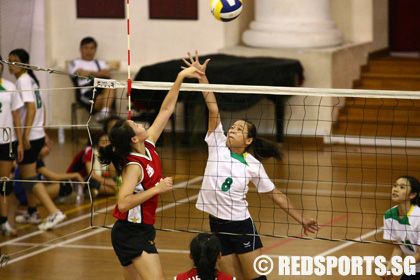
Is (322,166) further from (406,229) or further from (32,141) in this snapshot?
(406,229)

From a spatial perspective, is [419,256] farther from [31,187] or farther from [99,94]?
[99,94]

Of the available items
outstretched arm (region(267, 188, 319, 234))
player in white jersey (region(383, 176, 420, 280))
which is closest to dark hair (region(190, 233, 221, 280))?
outstretched arm (region(267, 188, 319, 234))

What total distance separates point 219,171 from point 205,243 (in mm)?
1011

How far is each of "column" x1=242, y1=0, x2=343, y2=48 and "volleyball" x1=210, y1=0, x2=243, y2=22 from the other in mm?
5341

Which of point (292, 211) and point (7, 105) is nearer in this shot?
point (292, 211)

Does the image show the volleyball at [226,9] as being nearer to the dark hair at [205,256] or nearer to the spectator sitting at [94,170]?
the spectator sitting at [94,170]

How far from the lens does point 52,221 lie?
7.65 meters

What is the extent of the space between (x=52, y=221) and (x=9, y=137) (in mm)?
1057

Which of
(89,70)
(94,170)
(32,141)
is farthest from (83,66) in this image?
(32,141)

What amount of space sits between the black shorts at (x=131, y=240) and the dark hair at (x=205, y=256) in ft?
2.00

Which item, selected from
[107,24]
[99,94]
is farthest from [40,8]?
[99,94]

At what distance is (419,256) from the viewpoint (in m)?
5.03

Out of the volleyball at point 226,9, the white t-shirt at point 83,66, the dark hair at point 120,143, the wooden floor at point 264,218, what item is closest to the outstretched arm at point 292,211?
the wooden floor at point 264,218

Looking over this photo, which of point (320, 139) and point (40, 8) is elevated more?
point (40, 8)
